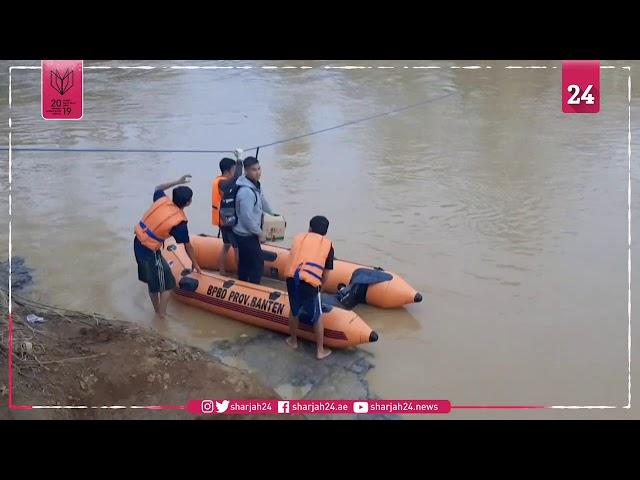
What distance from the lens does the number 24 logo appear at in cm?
514

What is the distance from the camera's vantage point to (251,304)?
5.64 m

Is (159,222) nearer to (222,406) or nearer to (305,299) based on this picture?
(305,299)

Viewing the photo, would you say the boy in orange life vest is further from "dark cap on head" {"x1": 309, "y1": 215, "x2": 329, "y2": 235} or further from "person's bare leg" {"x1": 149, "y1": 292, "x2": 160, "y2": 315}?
"person's bare leg" {"x1": 149, "y1": 292, "x2": 160, "y2": 315}

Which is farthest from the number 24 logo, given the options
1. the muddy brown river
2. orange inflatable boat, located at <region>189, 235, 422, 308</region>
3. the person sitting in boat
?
the person sitting in boat

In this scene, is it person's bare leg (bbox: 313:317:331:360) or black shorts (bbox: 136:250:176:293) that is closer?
person's bare leg (bbox: 313:317:331:360)

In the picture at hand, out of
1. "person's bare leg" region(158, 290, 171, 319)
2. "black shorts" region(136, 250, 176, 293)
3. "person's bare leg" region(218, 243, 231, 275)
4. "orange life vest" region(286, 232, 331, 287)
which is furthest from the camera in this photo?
"person's bare leg" region(218, 243, 231, 275)

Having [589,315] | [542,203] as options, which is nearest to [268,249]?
[589,315]

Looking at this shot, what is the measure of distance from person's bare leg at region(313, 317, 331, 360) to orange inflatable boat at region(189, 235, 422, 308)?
847 mm

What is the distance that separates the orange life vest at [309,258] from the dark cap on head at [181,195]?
100cm

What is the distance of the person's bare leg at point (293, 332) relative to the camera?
5340 millimetres

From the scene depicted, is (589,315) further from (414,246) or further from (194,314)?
(194,314)

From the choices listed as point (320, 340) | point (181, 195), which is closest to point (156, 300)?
point (181, 195)

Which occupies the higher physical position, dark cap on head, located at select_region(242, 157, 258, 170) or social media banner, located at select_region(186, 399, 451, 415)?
→ dark cap on head, located at select_region(242, 157, 258, 170)

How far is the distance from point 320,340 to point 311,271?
573 millimetres
